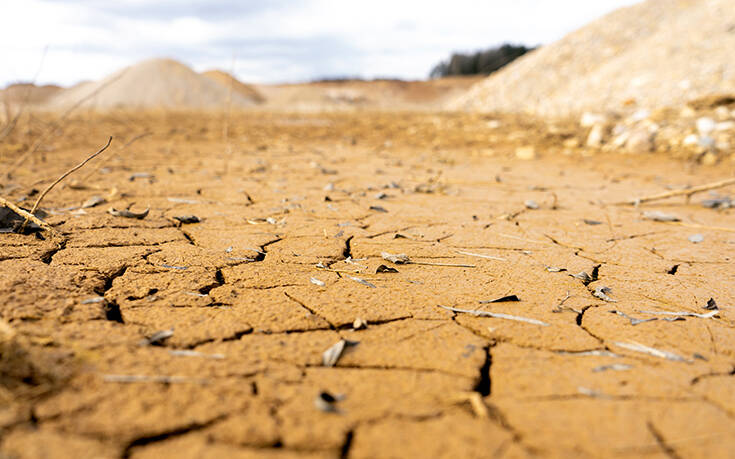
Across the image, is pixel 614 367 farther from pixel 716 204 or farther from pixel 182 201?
pixel 716 204

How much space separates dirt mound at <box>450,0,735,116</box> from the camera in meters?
8.17

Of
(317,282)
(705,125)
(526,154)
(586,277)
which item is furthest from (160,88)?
(586,277)

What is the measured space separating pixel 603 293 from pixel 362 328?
0.87 meters

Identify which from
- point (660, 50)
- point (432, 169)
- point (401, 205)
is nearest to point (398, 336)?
point (401, 205)

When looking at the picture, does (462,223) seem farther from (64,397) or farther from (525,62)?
(525,62)

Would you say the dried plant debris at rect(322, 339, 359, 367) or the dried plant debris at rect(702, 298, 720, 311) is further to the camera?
the dried plant debris at rect(702, 298, 720, 311)

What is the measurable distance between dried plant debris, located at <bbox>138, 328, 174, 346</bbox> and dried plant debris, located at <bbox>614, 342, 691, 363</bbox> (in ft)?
3.79

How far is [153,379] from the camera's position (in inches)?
39.9

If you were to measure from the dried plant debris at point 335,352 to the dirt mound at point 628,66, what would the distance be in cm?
832

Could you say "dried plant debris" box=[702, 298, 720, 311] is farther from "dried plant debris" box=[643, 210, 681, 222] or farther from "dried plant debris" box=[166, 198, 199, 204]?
"dried plant debris" box=[166, 198, 199, 204]

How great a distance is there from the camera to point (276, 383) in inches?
41.3

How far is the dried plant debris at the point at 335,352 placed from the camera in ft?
3.76

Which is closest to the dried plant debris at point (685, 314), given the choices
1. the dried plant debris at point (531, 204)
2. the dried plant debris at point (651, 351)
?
the dried plant debris at point (651, 351)

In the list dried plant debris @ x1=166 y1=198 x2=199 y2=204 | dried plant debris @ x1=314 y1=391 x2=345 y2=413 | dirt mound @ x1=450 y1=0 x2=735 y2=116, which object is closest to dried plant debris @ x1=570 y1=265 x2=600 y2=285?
dried plant debris @ x1=314 y1=391 x2=345 y2=413
